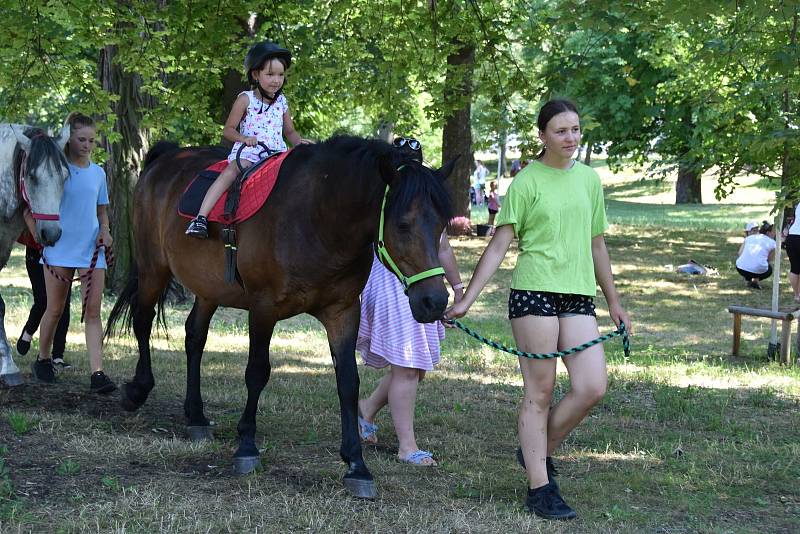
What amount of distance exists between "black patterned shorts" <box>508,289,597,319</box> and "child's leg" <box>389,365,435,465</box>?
1200 mm

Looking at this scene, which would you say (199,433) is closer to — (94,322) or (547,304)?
(94,322)

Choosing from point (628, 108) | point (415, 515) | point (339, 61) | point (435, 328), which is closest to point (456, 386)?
point (435, 328)

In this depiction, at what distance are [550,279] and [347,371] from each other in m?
1.36

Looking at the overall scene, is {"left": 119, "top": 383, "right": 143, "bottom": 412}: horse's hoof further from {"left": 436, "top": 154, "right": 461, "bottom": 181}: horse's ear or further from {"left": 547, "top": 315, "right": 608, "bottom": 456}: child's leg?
{"left": 547, "top": 315, "right": 608, "bottom": 456}: child's leg

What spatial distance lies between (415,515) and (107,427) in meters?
2.66

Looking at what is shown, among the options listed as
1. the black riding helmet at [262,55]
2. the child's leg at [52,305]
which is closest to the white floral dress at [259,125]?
the black riding helmet at [262,55]

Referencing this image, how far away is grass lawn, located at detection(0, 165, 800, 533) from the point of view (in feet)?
15.6

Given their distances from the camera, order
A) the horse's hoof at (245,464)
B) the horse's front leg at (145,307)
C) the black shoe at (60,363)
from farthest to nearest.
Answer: the black shoe at (60,363), the horse's front leg at (145,307), the horse's hoof at (245,464)

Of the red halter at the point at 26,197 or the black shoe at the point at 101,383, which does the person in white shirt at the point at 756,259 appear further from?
the red halter at the point at 26,197

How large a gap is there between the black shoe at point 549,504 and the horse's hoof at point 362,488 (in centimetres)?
83

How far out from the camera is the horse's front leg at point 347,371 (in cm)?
526

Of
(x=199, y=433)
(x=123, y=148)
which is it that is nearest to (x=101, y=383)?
(x=199, y=433)

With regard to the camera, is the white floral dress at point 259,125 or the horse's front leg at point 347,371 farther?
the white floral dress at point 259,125

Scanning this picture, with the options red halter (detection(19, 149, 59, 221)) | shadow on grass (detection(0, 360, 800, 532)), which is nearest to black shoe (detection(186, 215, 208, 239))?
shadow on grass (detection(0, 360, 800, 532))
